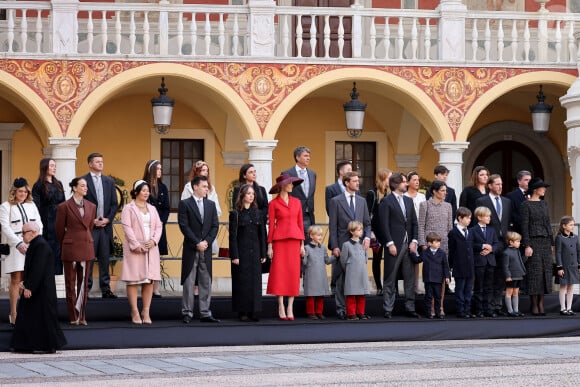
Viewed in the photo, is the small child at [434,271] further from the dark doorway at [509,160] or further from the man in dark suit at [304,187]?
the dark doorway at [509,160]

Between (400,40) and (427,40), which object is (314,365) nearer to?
(400,40)

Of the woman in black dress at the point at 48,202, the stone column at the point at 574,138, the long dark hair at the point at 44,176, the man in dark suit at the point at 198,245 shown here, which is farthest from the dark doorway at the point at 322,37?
the woman in black dress at the point at 48,202

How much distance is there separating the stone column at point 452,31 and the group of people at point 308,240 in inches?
169

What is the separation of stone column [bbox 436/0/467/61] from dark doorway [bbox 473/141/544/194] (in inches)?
150

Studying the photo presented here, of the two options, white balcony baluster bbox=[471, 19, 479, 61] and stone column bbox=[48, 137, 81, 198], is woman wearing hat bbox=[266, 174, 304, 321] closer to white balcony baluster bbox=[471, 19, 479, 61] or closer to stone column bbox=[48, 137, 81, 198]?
stone column bbox=[48, 137, 81, 198]

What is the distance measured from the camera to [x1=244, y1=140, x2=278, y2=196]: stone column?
20453 mm

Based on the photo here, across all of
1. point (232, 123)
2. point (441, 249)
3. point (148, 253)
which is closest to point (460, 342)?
point (441, 249)

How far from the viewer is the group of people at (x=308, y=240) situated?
15.0 metres

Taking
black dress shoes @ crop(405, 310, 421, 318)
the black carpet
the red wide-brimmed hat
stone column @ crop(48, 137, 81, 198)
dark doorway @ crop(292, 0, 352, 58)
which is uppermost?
dark doorway @ crop(292, 0, 352, 58)

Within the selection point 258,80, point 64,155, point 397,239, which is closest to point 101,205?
point 397,239

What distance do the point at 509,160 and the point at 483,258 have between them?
840 cm

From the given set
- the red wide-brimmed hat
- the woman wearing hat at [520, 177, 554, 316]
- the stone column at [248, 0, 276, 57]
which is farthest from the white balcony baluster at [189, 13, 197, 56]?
the woman wearing hat at [520, 177, 554, 316]

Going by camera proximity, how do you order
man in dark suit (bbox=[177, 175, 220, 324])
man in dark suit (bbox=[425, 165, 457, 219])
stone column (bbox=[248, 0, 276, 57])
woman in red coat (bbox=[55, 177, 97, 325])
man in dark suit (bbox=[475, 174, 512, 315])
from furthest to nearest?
1. stone column (bbox=[248, 0, 276, 57])
2. man in dark suit (bbox=[425, 165, 457, 219])
3. man in dark suit (bbox=[475, 174, 512, 315])
4. man in dark suit (bbox=[177, 175, 220, 324])
5. woman in red coat (bbox=[55, 177, 97, 325])

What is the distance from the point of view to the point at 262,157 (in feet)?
67.4
